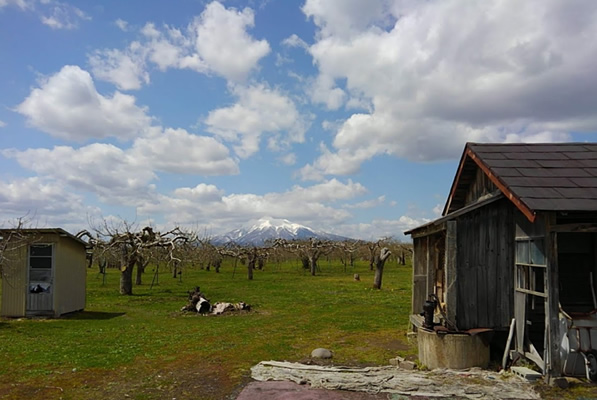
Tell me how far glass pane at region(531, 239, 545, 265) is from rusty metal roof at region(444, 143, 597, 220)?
40.5 inches

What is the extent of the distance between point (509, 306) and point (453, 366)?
181 cm

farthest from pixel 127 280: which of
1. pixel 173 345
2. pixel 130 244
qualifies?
pixel 173 345

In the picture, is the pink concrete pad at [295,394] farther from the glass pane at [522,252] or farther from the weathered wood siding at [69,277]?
the weathered wood siding at [69,277]

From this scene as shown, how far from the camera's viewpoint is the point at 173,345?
43.9 ft

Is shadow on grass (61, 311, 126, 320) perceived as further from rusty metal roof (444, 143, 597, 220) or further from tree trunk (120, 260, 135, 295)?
rusty metal roof (444, 143, 597, 220)

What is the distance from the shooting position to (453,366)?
9.94 meters

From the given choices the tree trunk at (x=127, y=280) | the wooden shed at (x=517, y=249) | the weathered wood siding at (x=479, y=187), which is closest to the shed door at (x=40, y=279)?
the tree trunk at (x=127, y=280)

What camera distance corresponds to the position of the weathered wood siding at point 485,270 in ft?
33.9

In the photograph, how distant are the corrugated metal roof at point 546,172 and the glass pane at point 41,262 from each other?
16.2 m

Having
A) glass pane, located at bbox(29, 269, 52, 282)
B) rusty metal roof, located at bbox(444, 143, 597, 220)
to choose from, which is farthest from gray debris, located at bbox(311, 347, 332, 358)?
glass pane, located at bbox(29, 269, 52, 282)

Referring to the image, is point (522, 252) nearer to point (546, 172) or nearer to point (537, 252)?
point (537, 252)

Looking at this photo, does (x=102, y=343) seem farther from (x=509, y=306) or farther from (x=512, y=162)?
(x=512, y=162)

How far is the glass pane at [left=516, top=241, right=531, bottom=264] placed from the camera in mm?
9625

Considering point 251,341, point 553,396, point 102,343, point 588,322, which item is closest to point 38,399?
point 102,343
